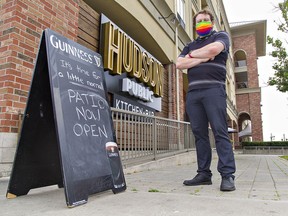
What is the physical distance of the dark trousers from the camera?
2.83 m

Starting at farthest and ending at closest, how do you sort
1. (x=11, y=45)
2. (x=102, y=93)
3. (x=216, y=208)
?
(x=11, y=45) → (x=102, y=93) → (x=216, y=208)

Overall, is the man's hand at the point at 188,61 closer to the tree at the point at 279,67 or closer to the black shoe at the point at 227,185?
the black shoe at the point at 227,185

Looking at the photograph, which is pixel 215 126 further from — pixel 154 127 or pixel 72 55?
pixel 154 127

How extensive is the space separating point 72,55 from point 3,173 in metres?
1.92

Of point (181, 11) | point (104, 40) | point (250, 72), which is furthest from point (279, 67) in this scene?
point (250, 72)

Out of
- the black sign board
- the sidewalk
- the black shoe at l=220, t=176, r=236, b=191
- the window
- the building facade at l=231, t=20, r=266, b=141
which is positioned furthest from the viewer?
the building facade at l=231, t=20, r=266, b=141

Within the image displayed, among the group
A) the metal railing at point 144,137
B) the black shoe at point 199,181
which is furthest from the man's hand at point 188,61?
the metal railing at point 144,137

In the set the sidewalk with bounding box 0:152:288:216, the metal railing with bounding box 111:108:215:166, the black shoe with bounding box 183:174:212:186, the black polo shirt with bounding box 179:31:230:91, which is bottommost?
the sidewalk with bounding box 0:152:288:216

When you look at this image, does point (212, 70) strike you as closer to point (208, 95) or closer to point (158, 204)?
point (208, 95)

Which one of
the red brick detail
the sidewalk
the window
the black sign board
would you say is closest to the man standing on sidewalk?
the sidewalk

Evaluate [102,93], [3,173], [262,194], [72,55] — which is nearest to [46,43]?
[72,55]

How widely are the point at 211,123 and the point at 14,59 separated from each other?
2794 millimetres

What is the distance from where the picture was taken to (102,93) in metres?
2.94

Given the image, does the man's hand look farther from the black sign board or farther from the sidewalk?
the sidewalk
